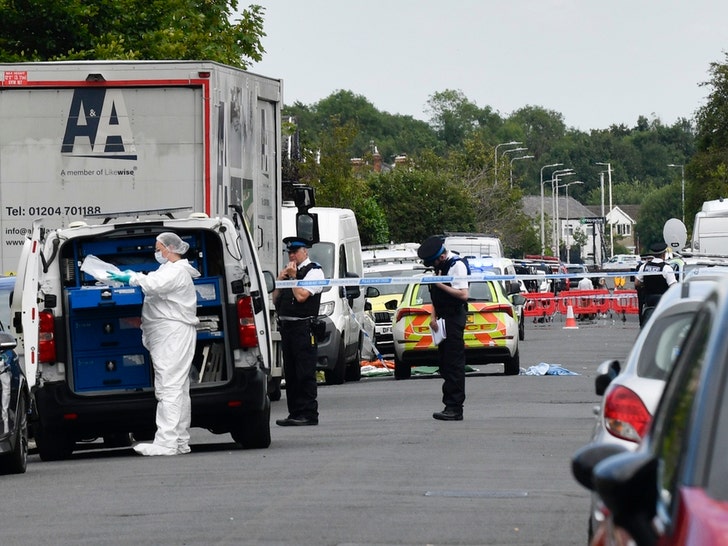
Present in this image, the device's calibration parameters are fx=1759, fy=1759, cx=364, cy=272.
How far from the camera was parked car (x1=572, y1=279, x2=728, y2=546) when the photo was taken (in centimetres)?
369

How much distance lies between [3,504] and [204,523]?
185cm

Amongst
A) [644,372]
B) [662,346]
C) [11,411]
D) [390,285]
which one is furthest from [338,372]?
[644,372]

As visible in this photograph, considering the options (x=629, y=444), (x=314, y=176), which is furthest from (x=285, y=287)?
(x=314, y=176)

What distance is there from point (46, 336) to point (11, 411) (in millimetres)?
1328

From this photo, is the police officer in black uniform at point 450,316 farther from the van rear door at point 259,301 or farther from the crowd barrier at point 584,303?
the crowd barrier at point 584,303

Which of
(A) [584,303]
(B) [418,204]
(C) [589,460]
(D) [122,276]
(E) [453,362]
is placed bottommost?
(A) [584,303]

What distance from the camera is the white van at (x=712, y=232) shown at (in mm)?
36938

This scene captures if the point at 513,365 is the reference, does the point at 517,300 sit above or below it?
above

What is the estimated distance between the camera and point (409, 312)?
83.1ft

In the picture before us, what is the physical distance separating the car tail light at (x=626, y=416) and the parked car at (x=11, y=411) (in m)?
5.70

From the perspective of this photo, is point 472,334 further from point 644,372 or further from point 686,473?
point 686,473

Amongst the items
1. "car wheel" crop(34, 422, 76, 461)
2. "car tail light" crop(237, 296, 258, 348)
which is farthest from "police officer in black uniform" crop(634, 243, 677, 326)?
"car wheel" crop(34, 422, 76, 461)

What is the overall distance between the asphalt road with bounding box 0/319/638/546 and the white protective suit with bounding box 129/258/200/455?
0.29 metres

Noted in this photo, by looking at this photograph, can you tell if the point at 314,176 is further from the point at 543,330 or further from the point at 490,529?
the point at 490,529
